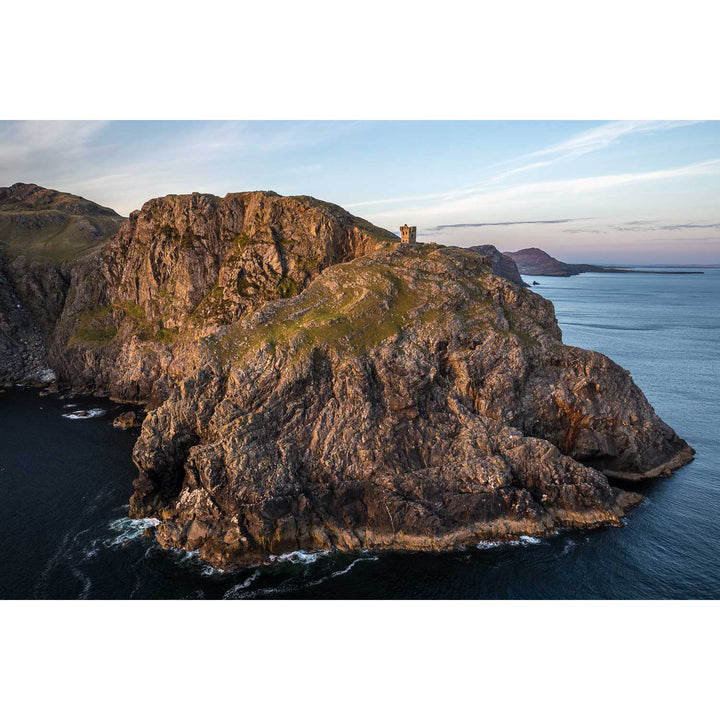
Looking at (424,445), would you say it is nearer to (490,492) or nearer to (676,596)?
(490,492)

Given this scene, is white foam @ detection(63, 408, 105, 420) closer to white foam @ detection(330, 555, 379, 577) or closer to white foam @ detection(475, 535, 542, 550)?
white foam @ detection(330, 555, 379, 577)

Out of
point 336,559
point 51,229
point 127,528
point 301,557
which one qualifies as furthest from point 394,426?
point 51,229

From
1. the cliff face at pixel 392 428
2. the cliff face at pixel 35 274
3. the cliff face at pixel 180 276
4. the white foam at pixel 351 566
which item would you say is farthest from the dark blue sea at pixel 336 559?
the cliff face at pixel 35 274

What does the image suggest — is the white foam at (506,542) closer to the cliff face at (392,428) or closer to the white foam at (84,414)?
the cliff face at (392,428)

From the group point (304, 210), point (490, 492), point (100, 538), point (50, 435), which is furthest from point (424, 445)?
point (50, 435)

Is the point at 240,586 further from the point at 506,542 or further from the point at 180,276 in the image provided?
the point at 180,276

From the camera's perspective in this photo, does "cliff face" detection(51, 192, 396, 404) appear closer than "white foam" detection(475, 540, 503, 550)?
No

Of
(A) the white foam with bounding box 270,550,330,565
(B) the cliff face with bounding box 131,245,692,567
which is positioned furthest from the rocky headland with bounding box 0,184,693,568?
(A) the white foam with bounding box 270,550,330,565
